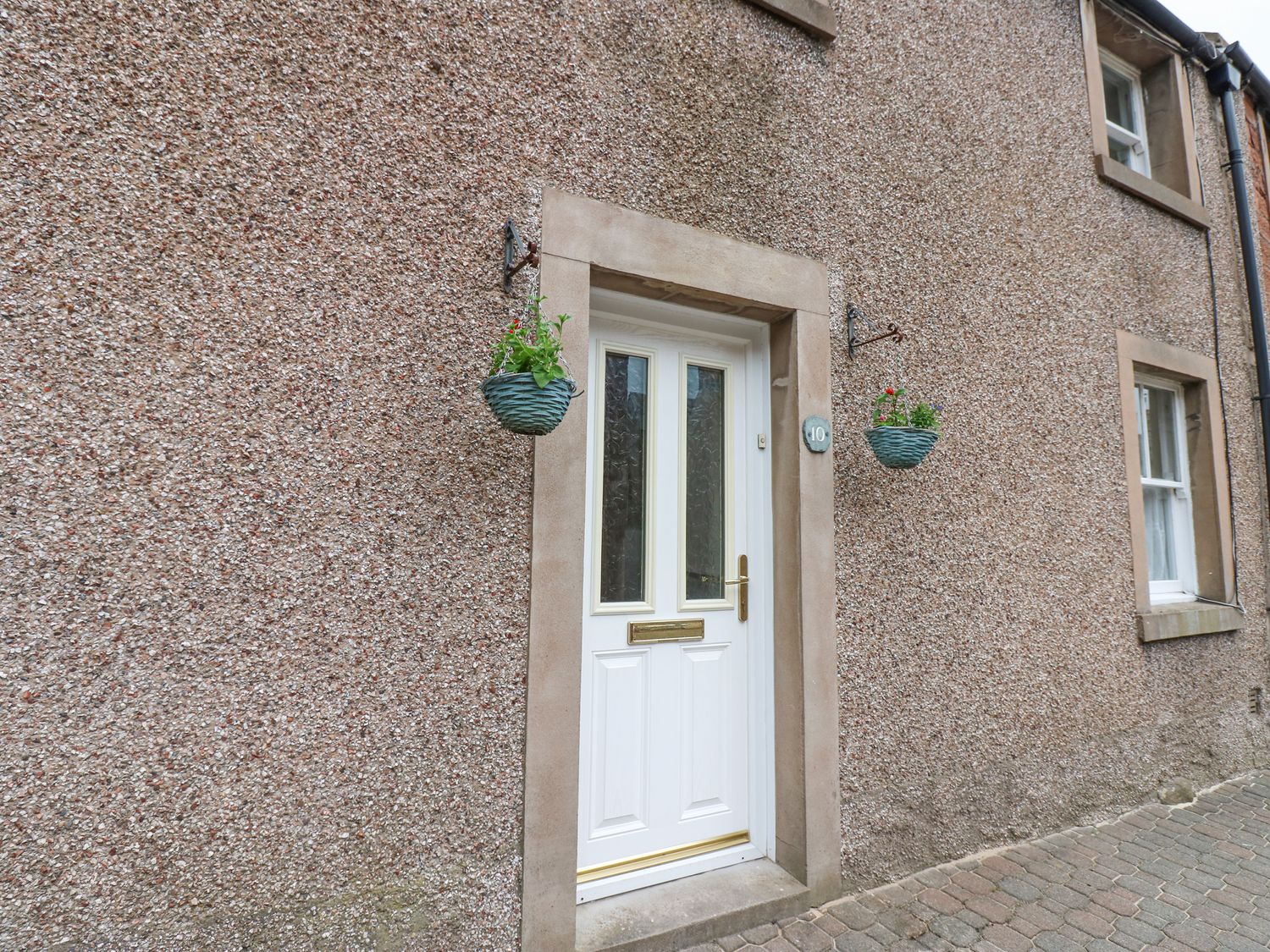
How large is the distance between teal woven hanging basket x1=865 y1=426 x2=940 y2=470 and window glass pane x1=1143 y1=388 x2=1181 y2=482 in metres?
3.14

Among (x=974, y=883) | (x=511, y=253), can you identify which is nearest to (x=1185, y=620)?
(x=974, y=883)

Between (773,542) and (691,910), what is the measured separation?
5.00ft

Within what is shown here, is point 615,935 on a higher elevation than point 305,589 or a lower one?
lower

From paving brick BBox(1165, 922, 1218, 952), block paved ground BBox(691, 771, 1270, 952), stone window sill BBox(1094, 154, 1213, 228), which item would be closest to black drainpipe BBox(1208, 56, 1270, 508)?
stone window sill BBox(1094, 154, 1213, 228)

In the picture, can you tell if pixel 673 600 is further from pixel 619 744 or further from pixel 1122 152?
pixel 1122 152

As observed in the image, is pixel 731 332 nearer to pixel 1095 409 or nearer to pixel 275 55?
pixel 275 55

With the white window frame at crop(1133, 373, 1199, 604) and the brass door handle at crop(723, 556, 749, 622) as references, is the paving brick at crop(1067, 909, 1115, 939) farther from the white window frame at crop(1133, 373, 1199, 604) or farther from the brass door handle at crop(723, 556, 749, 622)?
the white window frame at crop(1133, 373, 1199, 604)

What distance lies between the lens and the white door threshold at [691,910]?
7.87 feet

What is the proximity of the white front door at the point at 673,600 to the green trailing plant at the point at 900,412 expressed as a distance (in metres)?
0.56

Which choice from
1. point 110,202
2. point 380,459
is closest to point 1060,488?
point 380,459

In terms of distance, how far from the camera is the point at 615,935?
238cm

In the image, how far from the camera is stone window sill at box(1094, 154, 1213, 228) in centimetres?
448

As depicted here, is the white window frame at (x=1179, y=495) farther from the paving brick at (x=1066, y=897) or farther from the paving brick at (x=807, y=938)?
the paving brick at (x=807, y=938)

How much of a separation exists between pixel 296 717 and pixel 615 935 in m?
1.39
